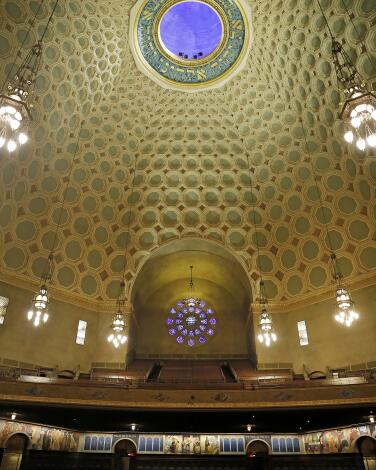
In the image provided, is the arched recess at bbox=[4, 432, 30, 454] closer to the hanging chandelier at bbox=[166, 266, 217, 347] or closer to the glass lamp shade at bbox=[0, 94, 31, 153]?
the hanging chandelier at bbox=[166, 266, 217, 347]

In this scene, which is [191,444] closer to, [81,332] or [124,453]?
[124,453]

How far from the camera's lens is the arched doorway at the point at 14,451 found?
1417cm

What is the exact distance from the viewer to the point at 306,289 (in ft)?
66.9

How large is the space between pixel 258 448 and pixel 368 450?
4281mm

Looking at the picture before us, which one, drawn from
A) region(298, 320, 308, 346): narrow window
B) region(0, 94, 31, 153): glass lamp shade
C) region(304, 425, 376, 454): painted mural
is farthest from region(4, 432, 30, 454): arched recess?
region(298, 320, 308, 346): narrow window

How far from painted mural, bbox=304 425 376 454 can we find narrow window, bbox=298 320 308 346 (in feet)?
14.9

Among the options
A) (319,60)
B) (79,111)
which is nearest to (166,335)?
(79,111)

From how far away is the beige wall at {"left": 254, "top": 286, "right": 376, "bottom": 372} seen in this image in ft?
57.4

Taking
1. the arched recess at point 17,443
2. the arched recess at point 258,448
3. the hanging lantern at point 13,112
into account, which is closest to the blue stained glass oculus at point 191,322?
the arched recess at point 258,448

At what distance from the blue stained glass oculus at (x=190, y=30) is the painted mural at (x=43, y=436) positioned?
18385 mm

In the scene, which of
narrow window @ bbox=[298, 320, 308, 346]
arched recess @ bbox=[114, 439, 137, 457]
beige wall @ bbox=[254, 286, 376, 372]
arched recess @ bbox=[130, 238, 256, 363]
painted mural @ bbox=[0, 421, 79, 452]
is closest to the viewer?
painted mural @ bbox=[0, 421, 79, 452]

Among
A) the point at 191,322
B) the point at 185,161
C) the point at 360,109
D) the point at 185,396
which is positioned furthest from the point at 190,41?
the point at 185,396

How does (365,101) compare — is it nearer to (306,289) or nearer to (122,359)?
(306,289)

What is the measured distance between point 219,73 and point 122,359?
610 inches
